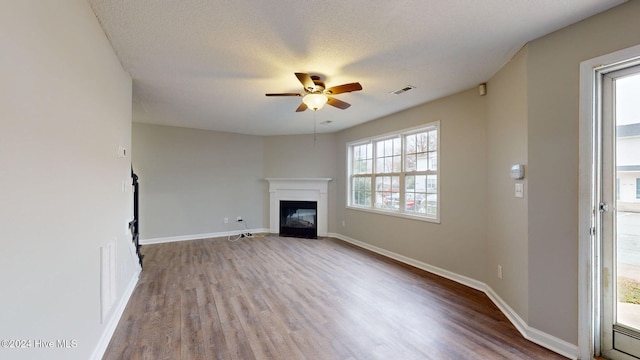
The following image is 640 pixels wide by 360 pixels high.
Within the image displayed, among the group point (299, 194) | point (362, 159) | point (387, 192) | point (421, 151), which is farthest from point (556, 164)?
point (299, 194)

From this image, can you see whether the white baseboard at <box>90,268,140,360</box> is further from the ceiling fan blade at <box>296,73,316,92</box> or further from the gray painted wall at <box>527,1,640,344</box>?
the gray painted wall at <box>527,1,640,344</box>

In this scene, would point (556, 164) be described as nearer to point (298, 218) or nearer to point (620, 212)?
point (620, 212)

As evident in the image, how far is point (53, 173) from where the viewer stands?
133cm

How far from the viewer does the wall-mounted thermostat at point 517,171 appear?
2.29 m

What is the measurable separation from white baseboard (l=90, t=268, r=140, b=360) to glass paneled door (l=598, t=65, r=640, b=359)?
366 centimetres

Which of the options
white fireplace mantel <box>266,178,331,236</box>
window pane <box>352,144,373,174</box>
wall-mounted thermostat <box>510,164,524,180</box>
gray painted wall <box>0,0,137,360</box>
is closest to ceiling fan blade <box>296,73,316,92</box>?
gray painted wall <box>0,0,137,360</box>

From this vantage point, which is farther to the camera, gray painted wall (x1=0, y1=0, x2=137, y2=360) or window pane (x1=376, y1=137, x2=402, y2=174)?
window pane (x1=376, y1=137, x2=402, y2=174)

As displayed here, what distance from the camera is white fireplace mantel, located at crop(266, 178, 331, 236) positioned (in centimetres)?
615

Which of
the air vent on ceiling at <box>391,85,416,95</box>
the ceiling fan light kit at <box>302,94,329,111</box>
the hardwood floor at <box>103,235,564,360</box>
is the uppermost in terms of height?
the air vent on ceiling at <box>391,85,416,95</box>

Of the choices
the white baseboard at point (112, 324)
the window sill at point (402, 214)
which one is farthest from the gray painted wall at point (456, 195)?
the white baseboard at point (112, 324)

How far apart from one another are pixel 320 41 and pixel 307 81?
1.49 feet

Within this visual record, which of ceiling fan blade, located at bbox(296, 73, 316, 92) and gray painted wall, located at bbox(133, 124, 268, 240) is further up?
ceiling fan blade, located at bbox(296, 73, 316, 92)

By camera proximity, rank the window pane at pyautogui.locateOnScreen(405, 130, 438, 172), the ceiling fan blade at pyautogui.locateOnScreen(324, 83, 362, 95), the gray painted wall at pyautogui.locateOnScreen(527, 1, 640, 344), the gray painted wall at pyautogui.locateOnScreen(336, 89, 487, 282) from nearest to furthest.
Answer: the gray painted wall at pyautogui.locateOnScreen(527, 1, 640, 344), the ceiling fan blade at pyautogui.locateOnScreen(324, 83, 362, 95), the gray painted wall at pyautogui.locateOnScreen(336, 89, 487, 282), the window pane at pyautogui.locateOnScreen(405, 130, 438, 172)

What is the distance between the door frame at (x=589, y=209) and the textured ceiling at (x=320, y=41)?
55cm
